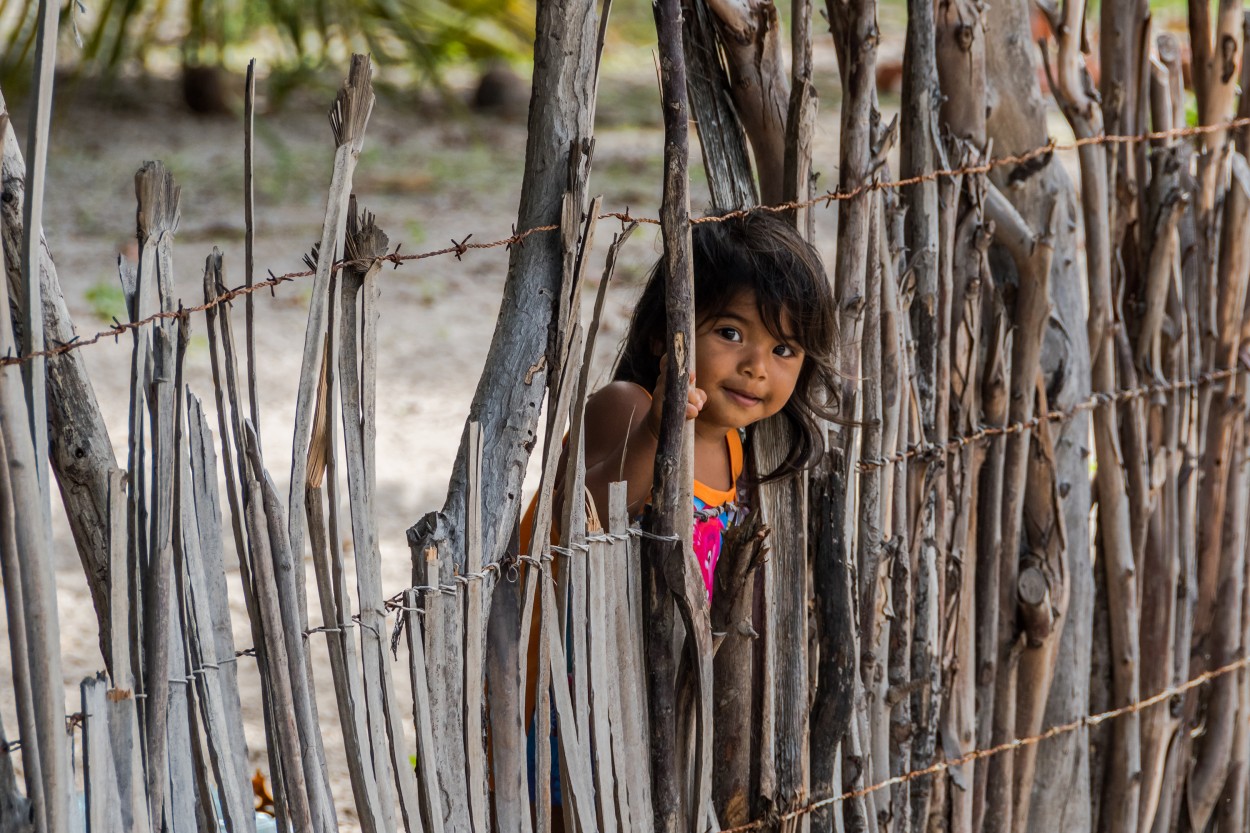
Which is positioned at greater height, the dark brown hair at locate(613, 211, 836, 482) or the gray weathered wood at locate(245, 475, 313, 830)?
the dark brown hair at locate(613, 211, 836, 482)

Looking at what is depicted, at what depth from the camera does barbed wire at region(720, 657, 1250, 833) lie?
5.15 feet

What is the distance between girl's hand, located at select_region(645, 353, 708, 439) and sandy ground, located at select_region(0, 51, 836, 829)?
2.92 feet

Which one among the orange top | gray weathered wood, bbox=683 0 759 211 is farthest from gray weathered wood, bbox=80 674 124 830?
gray weathered wood, bbox=683 0 759 211

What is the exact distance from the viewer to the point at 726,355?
148 cm

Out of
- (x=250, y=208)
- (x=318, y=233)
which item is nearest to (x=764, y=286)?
(x=250, y=208)

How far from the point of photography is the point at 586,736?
140 cm

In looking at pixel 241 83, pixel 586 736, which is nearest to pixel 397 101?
pixel 241 83

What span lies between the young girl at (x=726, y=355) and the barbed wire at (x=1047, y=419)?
0.16m

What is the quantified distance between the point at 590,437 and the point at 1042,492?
0.75 m

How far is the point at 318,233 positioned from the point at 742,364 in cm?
411

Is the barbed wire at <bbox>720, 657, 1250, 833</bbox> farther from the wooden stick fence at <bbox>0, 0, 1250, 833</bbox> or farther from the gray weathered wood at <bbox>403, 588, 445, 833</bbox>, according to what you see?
the gray weathered wood at <bbox>403, 588, 445, 833</bbox>

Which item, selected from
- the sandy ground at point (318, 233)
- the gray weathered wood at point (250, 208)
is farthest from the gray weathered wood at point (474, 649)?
the sandy ground at point (318, 233)

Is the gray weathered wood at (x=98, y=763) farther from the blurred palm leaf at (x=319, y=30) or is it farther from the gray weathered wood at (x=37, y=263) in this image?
the blurred palm leaf at (x=319, y=30)

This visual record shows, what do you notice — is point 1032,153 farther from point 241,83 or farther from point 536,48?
point 241,83
